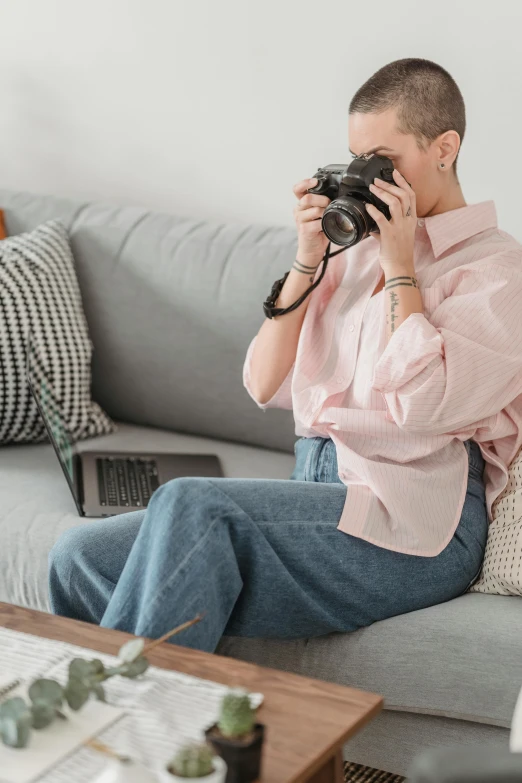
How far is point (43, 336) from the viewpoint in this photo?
2158mm

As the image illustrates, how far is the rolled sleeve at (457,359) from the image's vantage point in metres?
1.44

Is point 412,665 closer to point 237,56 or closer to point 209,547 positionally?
point 209,547

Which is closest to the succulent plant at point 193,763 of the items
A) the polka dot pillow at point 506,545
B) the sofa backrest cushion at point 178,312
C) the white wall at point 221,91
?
the polka dot pillow at point 506,545

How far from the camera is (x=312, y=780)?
1.06 m

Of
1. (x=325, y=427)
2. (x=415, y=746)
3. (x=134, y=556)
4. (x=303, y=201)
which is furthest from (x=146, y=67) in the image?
(x=415, y=746)

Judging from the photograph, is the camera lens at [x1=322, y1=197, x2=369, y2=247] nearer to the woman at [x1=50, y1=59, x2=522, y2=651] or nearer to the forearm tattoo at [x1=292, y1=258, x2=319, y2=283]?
the woman at [x1=50, y1=59, x2=522, y2=651]

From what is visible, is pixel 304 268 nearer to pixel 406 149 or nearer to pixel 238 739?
pixel 406 149

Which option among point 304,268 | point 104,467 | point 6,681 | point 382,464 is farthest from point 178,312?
point 6,681

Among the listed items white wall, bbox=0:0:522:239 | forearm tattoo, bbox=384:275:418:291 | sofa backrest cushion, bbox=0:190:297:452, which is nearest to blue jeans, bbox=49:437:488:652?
forearm tattoo, bbox=384:275:418:291

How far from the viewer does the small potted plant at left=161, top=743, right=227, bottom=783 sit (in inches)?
32.9

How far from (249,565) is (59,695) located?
0.46 meters

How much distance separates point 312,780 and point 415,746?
0.44m

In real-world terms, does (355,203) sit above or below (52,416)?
above

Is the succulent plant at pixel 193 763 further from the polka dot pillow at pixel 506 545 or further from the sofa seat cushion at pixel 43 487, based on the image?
the sofa seat cushion at pixel 43 487
